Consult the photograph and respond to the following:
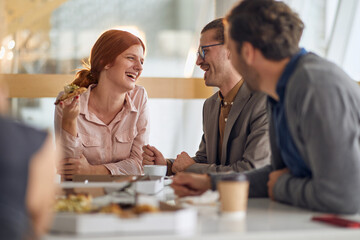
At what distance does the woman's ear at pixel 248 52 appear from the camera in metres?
1.65

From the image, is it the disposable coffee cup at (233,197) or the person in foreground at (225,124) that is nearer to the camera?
the disposable coffee cup at (233,197)

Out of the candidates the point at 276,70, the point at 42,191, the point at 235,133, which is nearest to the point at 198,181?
the point at 276,70

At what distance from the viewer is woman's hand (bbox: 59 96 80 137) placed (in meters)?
2.73

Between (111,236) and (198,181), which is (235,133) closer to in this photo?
(198,181)

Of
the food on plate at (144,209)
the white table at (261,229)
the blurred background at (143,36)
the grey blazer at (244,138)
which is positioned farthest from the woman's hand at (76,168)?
the blurred background at (143,36)

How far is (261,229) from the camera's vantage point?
1175 millimetres

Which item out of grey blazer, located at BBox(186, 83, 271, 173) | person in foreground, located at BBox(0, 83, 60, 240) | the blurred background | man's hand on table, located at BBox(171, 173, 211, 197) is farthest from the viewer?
the blurred background

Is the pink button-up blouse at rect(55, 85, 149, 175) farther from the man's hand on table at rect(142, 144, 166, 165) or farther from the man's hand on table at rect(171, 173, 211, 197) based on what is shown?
the man's hand on table at rect(171, 173, 211, 197)

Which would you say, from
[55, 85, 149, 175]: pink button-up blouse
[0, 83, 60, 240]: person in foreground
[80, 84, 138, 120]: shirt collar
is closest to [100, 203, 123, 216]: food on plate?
[0, 83, 60, 240]: person in foreground

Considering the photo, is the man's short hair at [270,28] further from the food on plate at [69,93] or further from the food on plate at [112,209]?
the food on plate at [69,93]

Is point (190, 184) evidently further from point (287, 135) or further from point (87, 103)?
point (87, 103)

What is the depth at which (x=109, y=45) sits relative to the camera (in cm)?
311

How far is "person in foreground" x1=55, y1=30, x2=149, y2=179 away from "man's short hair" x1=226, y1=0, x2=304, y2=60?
1.24 meters

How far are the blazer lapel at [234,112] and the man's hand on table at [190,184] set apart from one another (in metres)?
0.67
